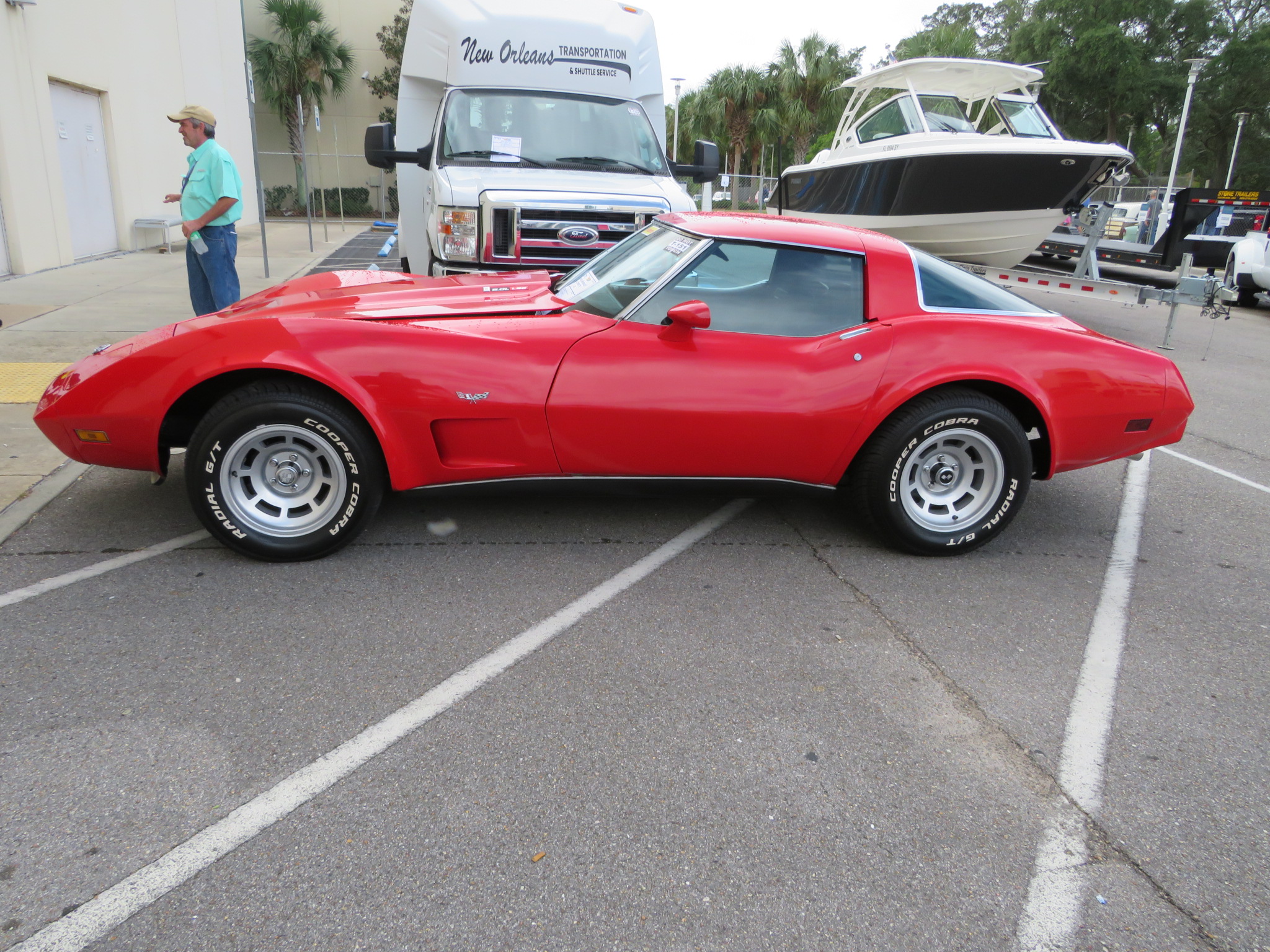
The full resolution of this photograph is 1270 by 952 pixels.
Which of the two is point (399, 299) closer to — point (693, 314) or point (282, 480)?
point (282, 480)

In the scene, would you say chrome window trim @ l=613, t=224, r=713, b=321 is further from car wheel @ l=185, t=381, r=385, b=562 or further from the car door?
car wheel @ l=185, t=381, r=385, b=562

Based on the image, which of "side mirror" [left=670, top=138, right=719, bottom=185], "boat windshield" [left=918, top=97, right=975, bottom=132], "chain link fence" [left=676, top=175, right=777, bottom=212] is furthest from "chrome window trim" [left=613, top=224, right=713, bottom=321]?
"chain link fence" [left=676, top=175, right=777, bottom=212]

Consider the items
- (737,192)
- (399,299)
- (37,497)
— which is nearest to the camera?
(399,299)

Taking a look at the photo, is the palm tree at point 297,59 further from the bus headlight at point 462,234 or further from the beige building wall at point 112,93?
the bus headlight at point 462,234

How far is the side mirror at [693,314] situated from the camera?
352cm

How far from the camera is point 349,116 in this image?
30750mm

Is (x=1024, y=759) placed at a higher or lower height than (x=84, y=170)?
lower

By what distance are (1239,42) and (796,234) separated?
4968 centimetres

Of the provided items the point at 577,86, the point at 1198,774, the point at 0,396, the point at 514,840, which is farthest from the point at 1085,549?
the point at 0,396

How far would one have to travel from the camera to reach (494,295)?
4055 mm

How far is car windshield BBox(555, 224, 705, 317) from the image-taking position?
150 inches

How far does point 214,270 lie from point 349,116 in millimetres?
27432

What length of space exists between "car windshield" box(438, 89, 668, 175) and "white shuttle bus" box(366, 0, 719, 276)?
0.01 meters

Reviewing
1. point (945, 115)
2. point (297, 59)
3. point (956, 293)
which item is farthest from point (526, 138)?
Answer: point (297, 59)
